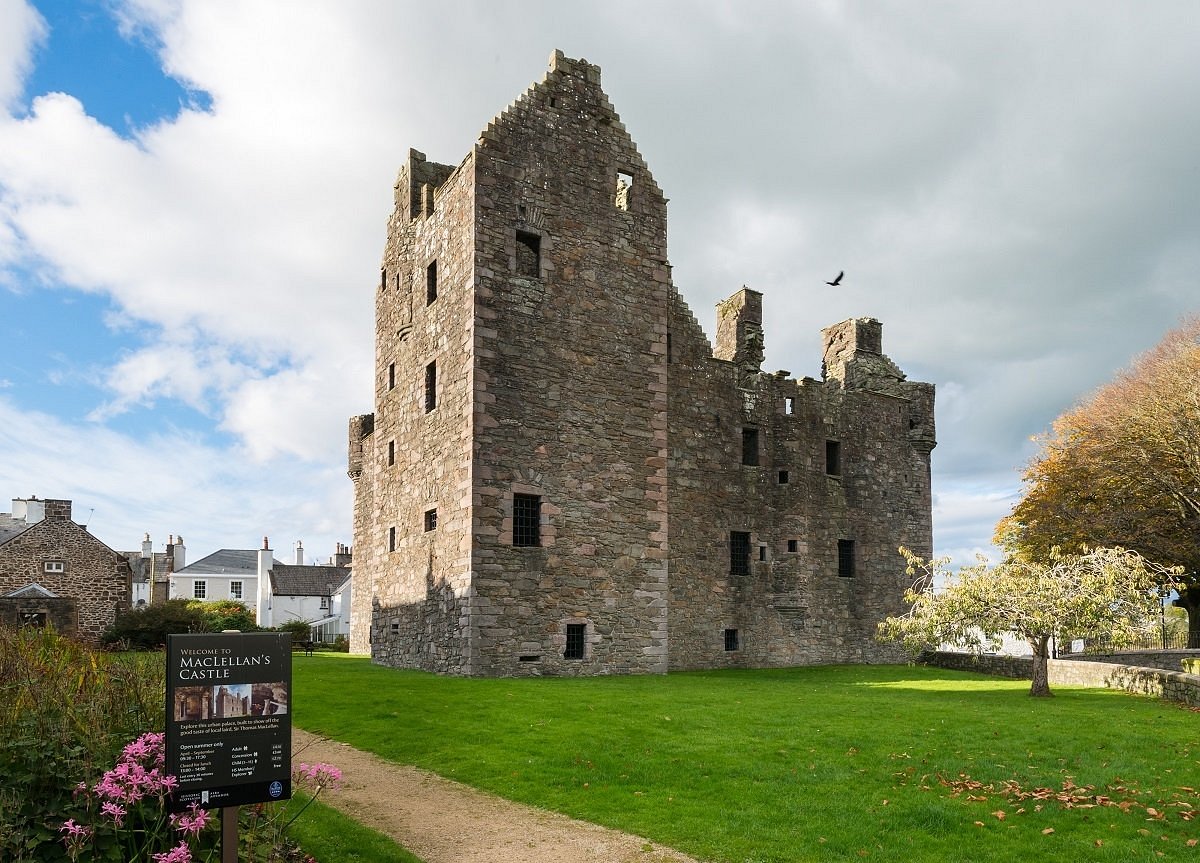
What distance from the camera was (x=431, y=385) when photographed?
2408 centimetres

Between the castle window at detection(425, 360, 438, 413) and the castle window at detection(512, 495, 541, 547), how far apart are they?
3984 mm

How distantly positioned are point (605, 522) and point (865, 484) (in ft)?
45.6

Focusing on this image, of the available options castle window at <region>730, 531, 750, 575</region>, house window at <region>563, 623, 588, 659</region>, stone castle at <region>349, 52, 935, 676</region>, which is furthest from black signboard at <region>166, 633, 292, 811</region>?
castle window at <region>730, 531, 750, 575</region>

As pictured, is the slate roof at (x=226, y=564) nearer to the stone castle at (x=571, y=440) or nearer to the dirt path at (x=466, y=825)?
the stone castle at (x=571, y=440)

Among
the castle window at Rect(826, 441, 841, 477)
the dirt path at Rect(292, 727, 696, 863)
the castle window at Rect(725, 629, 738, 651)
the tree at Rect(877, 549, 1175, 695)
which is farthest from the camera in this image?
the castle window at Rect(826, 441, 841, 477)

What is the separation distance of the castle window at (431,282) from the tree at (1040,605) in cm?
1442

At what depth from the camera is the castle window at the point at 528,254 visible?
74.3 ft

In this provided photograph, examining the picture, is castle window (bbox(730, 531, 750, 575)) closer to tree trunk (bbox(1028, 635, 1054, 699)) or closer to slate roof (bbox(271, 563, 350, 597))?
tree trunk (bbox(1028, 635, 1054, 699))

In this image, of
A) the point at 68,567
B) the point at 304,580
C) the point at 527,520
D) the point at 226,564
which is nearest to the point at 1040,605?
the point at 527,520

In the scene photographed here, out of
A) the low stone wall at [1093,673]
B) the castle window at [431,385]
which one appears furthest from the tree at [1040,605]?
the castle window at [431,385]

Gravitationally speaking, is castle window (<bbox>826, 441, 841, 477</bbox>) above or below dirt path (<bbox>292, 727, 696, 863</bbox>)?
above

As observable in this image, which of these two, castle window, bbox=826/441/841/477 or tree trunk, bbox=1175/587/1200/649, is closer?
castle window, bbox=826/441/841/477

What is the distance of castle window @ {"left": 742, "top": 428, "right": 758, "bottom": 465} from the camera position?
29.8 metres

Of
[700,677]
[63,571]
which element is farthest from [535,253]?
[63,571]
